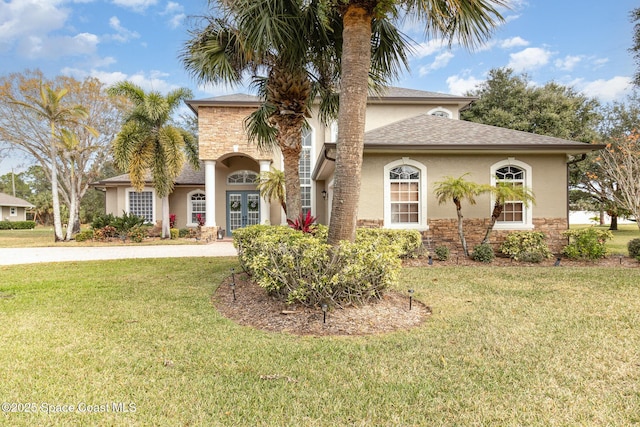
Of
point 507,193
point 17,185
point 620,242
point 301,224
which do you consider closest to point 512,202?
point 507,193

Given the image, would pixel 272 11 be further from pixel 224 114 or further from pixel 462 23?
pixel 224 114

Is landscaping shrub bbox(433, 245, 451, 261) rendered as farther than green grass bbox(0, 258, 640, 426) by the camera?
Yes

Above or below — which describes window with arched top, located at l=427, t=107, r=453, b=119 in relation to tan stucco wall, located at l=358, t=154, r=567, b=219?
above

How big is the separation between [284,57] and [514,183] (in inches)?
341

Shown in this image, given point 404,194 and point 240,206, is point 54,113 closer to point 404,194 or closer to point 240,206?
point 240,206

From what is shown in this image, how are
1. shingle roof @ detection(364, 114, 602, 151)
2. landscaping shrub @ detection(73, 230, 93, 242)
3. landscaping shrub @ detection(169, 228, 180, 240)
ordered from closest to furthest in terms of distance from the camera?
shingle roof @ detection(364, 114, 602, 151)
landscaping shrub @ detection(73, 230, 93, 242)
landscaping shrub @ detection(169, 228, 180, 240)

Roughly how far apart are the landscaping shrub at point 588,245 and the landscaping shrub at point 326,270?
816cm

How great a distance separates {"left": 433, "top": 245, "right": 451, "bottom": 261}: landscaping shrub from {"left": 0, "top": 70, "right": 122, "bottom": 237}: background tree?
20.9 m

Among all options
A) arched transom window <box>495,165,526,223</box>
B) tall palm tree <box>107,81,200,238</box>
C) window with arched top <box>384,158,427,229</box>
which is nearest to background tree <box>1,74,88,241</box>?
tall palm tree <box>107,81,200,238</box>

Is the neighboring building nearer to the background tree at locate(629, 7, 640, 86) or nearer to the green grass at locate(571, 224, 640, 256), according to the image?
the green grass at locate(571, 224, 640, 256)

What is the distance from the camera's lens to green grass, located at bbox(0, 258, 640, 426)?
268 centimetres

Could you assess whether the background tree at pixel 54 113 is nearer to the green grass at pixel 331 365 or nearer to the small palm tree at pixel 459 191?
the green grass at pixel 331 365

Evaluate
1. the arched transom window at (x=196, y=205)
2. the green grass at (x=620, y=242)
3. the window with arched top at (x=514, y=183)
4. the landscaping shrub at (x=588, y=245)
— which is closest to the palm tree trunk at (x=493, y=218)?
the window with arched top at (x=514, y=183)

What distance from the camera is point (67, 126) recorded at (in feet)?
65.6
